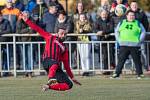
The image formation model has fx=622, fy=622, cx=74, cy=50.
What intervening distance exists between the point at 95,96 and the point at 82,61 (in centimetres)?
623

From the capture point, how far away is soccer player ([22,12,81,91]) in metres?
13.1

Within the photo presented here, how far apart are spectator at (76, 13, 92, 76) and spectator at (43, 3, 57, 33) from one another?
2.47ft

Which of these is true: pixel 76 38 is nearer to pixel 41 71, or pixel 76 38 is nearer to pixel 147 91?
pixel 41 71

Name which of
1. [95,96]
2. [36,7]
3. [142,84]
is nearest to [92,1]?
[36,7]

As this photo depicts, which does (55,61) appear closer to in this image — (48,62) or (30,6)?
(48,62)

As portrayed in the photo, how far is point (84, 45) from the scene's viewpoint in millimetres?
18656

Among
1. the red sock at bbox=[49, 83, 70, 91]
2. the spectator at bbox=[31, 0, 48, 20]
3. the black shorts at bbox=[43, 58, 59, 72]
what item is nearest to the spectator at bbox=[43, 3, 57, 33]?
the spectator at bbox=[31, 0, 48, 20]

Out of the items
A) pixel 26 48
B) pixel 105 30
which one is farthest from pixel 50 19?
pixel 105 30

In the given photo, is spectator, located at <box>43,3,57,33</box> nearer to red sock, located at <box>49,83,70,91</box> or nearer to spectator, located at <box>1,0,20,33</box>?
spectator, located at <box>1,0,20,33</box>

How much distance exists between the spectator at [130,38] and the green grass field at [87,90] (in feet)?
1.30

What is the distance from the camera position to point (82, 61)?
1861 cm

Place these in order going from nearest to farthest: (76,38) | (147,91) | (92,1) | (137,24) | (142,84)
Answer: (147,91) → (142,84) → (137,24) → (76,38) → (92,1)

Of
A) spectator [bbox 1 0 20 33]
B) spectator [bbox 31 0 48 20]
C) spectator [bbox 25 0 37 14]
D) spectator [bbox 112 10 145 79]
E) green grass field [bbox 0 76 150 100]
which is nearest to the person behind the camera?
green grass field [bbox 0 76 150 100]

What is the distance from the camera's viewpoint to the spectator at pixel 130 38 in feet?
57.9
